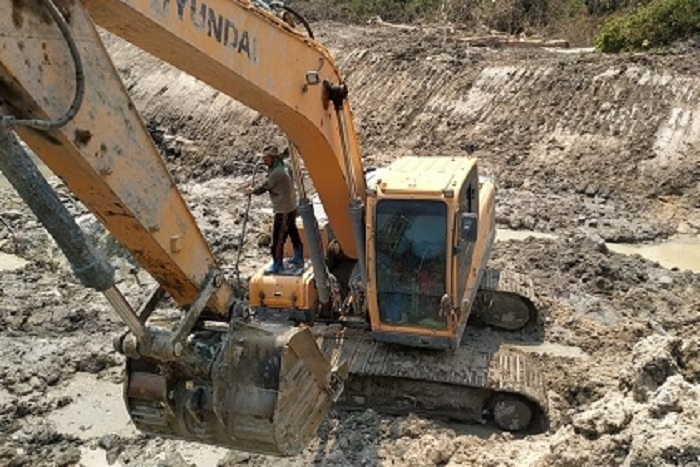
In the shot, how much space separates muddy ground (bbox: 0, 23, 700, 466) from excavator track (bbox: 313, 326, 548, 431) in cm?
20

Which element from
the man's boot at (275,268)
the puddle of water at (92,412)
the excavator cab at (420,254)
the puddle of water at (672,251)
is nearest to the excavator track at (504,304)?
the excavator cab at (420,254)

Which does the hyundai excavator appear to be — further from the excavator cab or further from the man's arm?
the man's arm

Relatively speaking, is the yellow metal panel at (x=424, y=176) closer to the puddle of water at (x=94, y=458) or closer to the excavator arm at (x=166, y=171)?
the excavator arm at (x=166, y=171)

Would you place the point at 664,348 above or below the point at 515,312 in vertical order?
above

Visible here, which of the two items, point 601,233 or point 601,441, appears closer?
point 601,441

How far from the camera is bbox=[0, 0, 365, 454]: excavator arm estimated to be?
3361mm

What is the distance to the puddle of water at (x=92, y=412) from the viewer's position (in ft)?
23.7

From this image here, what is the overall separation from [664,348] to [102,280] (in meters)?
5.12

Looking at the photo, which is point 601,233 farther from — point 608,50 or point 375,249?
point 608,50

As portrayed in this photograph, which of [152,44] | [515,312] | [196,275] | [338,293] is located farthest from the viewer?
Answer: [515,312]

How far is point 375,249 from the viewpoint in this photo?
262 inches

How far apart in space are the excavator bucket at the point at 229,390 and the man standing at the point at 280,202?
282 centimetres

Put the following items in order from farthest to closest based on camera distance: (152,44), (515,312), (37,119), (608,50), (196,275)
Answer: (608,50)
(515,312)
(196,275)
(152,44)
(37,119)

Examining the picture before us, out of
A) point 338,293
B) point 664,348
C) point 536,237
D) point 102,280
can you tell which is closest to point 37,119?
point 102,280
